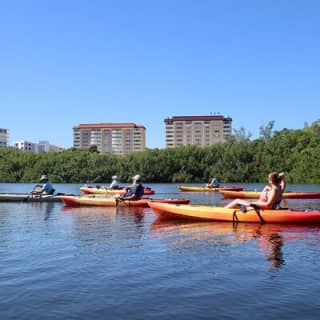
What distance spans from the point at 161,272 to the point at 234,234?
548 cm

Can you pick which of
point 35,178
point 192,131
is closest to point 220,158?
→ point 35,178

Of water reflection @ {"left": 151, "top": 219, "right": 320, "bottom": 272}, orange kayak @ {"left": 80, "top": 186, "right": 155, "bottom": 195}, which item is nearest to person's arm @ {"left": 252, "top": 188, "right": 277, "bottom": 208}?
water reflection @ {"left": 151, "top": 219, "right": 320, "bottom": 272}

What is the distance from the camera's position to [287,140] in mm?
87000

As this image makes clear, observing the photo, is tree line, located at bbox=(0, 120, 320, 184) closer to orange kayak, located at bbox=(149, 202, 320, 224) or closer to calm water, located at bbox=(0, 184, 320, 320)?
orange kayak, located at bbox=(149, 202, 320, 224)

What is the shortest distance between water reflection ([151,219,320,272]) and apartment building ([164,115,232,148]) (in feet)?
579

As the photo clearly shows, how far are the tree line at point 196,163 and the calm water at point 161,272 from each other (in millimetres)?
68454

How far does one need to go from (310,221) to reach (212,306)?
1016cm

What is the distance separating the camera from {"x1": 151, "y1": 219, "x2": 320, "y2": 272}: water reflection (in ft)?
41.5

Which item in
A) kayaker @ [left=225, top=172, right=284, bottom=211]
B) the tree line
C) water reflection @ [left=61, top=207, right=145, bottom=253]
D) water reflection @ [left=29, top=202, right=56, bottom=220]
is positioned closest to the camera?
water reflection @ [left=61, top=207, right=145, bottom=253]

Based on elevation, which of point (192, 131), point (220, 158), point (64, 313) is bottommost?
point (64, 313)

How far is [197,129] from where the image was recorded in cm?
19588

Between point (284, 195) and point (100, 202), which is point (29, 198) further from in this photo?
point (284, 195)

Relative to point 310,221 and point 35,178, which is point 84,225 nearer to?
point 310,221

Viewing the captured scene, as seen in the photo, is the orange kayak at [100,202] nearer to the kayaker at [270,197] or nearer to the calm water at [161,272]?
the kayaker at [270,197]
